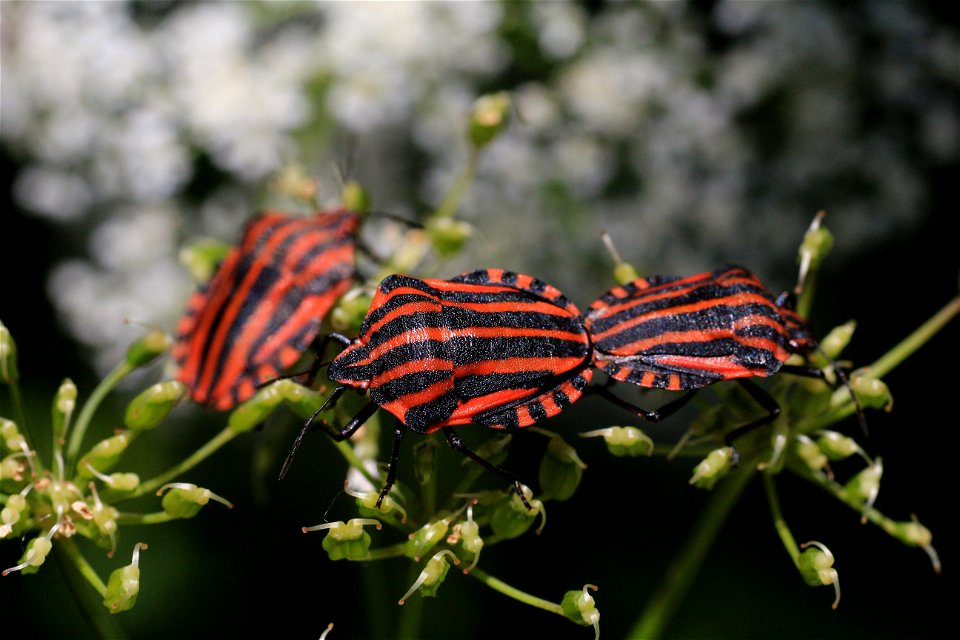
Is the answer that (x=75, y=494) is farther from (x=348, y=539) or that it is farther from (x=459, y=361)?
(x=459, y=361)

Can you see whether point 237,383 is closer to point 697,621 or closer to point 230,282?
point 230,282

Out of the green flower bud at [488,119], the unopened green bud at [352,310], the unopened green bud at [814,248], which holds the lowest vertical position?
the unopened green bud at [352,310]

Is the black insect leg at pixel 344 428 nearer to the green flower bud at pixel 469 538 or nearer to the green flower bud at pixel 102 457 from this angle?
the green flower bud at pixel 469 538

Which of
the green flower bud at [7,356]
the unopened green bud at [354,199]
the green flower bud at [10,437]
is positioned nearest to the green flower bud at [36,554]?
the green flower bud at [10,437]

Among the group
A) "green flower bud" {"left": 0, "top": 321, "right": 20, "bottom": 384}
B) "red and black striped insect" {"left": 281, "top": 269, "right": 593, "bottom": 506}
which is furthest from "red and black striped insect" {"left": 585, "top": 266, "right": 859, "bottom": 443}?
"green flower bud" {"left": 0, "top": 321, "right": 20, "bottom": 384}

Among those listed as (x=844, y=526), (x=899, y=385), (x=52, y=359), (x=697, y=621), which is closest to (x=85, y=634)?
(x=52, y=359)

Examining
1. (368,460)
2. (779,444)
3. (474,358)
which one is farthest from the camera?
(368,460)

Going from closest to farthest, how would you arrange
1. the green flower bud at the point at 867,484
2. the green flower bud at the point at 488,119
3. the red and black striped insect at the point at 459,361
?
the red and black striped insect at the point at 459,361
the green flower bud at the point at 867,484
the green flower bud at the point at 488,119

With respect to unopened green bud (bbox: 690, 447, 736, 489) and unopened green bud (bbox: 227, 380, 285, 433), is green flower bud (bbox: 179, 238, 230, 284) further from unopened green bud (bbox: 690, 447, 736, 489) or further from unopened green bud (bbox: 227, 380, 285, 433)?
unopened green bud (bbox: 690, 447, 736, 489)
